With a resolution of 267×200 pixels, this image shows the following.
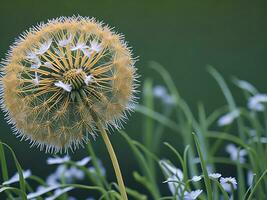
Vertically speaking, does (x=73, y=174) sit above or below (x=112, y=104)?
below

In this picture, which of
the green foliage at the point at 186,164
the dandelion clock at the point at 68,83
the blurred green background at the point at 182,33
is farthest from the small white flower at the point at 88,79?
the blurred green background at the point at 182,33

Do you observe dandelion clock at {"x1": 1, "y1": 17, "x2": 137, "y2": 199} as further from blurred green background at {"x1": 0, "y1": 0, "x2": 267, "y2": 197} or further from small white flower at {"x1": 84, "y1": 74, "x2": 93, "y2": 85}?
blurred green background at {"x1": 0, "y1": 0, "x2": 267, "y2": 197}

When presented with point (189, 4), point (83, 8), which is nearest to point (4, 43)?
point (83, 8)

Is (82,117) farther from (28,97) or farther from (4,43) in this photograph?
(4,43)

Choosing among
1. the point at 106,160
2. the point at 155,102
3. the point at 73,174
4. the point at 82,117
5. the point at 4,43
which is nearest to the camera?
the point at 82,117

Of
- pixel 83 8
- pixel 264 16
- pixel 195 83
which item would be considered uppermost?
pixel 83 8

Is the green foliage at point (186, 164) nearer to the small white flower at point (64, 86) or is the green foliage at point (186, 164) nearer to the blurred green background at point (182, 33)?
the small white flower at point (64, 86)

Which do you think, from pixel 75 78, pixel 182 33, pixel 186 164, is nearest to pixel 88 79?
pixel 75 78
